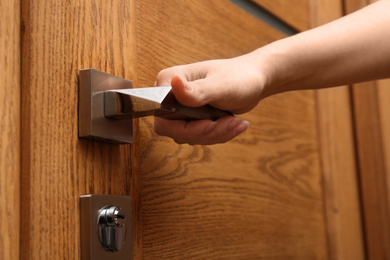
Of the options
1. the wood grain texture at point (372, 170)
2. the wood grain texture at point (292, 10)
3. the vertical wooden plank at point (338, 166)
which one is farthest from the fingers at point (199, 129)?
the wood grain texture at point (372, 170)

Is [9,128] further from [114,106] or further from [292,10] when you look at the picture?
[292,10]

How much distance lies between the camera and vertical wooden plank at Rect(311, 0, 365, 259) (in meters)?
0.89

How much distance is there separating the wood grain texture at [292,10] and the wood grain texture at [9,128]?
443 mm

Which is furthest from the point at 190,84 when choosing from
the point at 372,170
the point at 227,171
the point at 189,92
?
the point at 372,170

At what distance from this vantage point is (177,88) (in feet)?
1.31

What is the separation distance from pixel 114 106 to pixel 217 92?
3.5 inches

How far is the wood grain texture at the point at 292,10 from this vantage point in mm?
790

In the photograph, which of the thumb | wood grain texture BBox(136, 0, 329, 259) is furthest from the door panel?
the thumb

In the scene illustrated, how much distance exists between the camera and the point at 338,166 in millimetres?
936

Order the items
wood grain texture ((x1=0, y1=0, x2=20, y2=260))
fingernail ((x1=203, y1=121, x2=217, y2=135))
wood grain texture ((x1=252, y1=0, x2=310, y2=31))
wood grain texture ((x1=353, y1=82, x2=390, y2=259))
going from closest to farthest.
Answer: wood grain texture ((x1=0, y1=0, x2=20, y2=260))
fingernail ((x1=203, y1=121, x2=217, y2=135))
wood grain texture ((x1=252, y1=0, x2=310, y2=31))
wood grain texture ((x1=353, y1=82, x2=390, y2=259))

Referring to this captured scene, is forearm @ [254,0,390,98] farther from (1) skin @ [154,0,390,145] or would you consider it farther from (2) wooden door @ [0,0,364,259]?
(2) wooden door @ [0,0,364,259]

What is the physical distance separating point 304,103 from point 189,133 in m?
0.44

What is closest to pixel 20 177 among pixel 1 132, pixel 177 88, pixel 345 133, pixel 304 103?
pixel 1 132

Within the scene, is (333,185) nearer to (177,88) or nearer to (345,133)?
(345,133)
